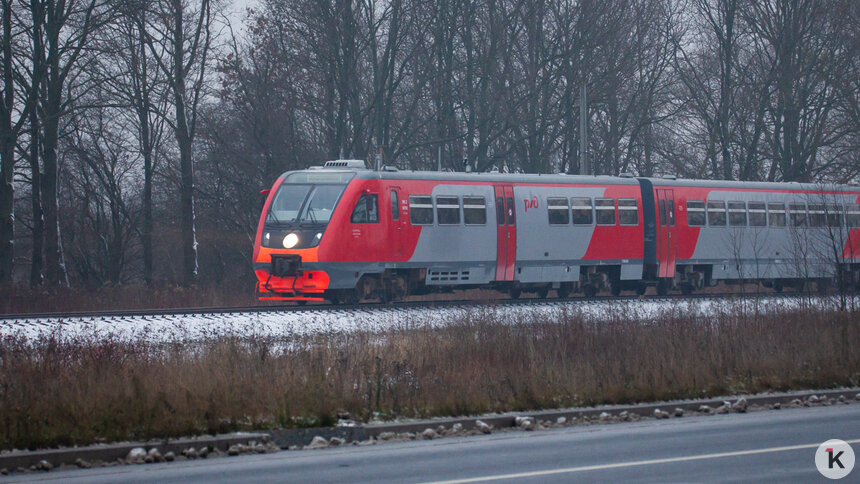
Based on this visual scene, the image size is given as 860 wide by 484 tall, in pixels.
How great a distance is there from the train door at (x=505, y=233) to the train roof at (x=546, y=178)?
0.38 meters

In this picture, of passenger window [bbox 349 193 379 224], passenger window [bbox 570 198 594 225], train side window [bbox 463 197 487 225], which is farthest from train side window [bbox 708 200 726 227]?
passenger window [bbox 349 193 379 224]

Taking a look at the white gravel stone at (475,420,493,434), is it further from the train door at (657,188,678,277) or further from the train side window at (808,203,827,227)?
the train side window at (808,203,827,227)

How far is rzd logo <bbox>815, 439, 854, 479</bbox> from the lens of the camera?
850cm

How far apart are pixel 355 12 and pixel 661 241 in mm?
14283

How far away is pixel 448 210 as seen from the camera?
2530 centimetres

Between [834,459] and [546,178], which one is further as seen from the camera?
[546,178]

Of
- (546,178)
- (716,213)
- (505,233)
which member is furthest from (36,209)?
(716,213)

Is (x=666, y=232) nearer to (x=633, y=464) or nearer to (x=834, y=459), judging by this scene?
(x=834, y=459)

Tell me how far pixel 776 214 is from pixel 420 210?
40.6 ft

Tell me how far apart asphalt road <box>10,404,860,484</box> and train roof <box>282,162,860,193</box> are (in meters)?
14.2

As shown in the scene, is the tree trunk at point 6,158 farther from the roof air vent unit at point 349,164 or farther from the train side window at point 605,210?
the train side window at point 605,210

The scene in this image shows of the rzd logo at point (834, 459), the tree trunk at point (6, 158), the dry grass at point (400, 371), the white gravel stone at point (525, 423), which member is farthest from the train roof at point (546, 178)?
the rzd logo at point (834, 459)

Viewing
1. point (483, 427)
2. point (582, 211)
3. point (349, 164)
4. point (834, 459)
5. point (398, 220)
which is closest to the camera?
point (834, 459)

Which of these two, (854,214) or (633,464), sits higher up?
(854,214)
